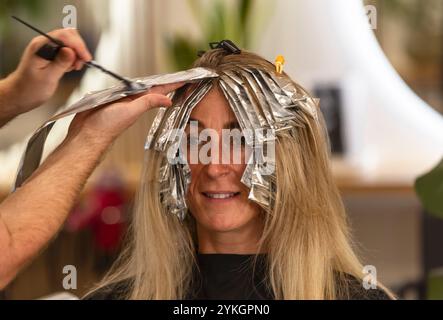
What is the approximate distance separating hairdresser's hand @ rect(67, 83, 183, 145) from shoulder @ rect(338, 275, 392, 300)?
441 millimetres

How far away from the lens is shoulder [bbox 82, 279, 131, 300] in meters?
1.39

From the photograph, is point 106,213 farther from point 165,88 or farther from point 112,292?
point 165,88

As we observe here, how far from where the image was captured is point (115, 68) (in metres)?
2.69

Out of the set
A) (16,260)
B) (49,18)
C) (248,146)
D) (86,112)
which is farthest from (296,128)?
(49,18)

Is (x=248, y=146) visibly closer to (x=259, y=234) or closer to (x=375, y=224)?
(x=259, y=234)

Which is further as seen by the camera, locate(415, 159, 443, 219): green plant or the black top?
locate(415, 159, 443, 219): green plant

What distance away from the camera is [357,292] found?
1325mm

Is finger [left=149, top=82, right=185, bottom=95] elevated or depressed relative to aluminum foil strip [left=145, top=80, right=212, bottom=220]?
elevated

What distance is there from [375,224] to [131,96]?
1986 mm

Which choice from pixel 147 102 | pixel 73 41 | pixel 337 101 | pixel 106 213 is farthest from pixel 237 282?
pixel 337 101

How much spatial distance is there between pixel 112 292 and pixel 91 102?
0.40 meters

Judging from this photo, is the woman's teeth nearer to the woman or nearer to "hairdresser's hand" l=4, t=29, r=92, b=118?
the woman

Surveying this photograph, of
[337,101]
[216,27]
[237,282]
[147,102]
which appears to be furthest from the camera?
[337,101]

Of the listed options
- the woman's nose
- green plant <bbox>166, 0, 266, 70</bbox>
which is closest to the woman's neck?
the woman's nose
